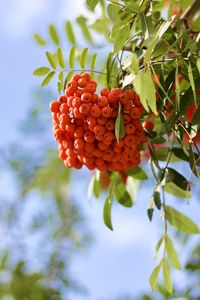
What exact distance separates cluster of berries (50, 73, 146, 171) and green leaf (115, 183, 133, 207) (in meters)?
0.20

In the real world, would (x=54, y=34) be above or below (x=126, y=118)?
above

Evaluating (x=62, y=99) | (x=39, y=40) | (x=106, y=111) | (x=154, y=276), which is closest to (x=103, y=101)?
(x=106, y=111)

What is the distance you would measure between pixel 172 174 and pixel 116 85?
23 centimetres

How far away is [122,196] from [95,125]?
367 mm

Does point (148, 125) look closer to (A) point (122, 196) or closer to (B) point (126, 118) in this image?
(B) point (126, 118)

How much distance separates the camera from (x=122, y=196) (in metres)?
1.52

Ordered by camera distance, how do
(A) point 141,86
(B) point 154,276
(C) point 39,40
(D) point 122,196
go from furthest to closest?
1. (C) point 39,40
2. (D) point 122,196
3. (B) point 154,276
4. (A) point 141,86

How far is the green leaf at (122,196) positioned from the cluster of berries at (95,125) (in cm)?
20

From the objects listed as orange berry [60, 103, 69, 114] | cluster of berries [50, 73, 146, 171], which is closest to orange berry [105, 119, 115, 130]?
cluster of berries [50, 73, 146, 171]

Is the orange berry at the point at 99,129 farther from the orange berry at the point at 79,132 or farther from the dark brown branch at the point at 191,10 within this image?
the dark brown branch at the point at 191,10

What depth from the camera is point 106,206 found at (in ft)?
4.79

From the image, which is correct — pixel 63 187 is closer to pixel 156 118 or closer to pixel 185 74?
pixel 156 118

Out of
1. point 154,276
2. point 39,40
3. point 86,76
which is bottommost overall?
point 154,276

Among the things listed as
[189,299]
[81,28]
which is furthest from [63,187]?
[189,299]
